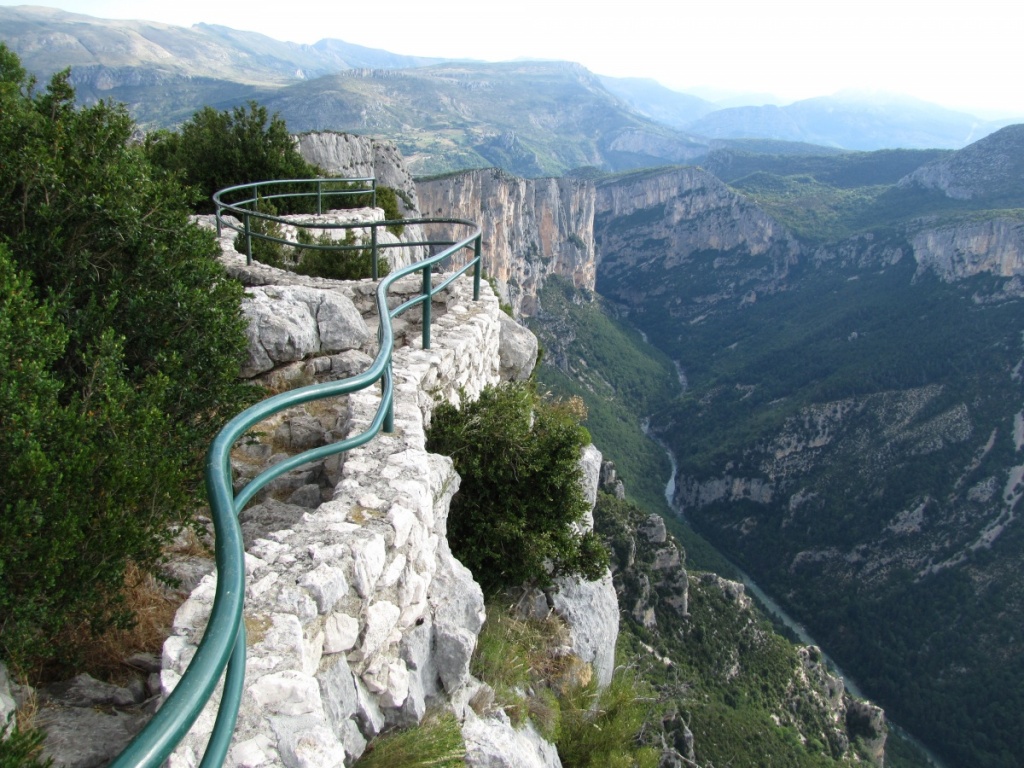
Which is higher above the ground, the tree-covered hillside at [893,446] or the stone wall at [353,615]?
the stone wall at [353,615]

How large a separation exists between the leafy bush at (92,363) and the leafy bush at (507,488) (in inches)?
68.7

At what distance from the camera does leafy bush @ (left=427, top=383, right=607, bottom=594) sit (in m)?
5.18

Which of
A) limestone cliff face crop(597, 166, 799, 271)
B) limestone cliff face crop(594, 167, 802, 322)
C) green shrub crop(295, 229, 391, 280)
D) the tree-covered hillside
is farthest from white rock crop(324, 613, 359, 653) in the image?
limestone cliff face crop(597, 166, 799, 271)

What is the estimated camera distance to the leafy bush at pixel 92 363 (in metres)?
2.57

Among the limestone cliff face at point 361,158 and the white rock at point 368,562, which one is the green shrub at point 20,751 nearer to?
the white rock at point 368,562

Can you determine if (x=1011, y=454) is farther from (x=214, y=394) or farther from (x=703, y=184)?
(x=703, y=184)

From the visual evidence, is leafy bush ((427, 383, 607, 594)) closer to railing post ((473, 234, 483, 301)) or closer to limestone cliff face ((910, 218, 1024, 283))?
railing post ((473, 234, 483, 301))

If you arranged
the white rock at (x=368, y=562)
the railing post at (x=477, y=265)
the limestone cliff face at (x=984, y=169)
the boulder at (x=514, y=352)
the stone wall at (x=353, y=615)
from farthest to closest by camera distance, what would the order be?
the limestone cliff face at (x=984, y=169) < the boulder at (x=514, y=352) < the railing post at (x=477, y=265) < the white rock at (x=368, y=562) < the stone wall at (x=353, y=615)

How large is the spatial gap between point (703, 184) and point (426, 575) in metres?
136

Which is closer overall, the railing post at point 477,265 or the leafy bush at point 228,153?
the railing post at point 477,265

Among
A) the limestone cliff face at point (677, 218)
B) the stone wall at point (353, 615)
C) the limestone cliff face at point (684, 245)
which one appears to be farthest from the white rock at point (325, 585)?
the limestone cliff face at point (677, 218)

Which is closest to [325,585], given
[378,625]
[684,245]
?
[378,625]

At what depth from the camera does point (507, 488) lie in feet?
17.8

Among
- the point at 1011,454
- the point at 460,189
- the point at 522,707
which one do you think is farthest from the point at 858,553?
the point at 522,707
